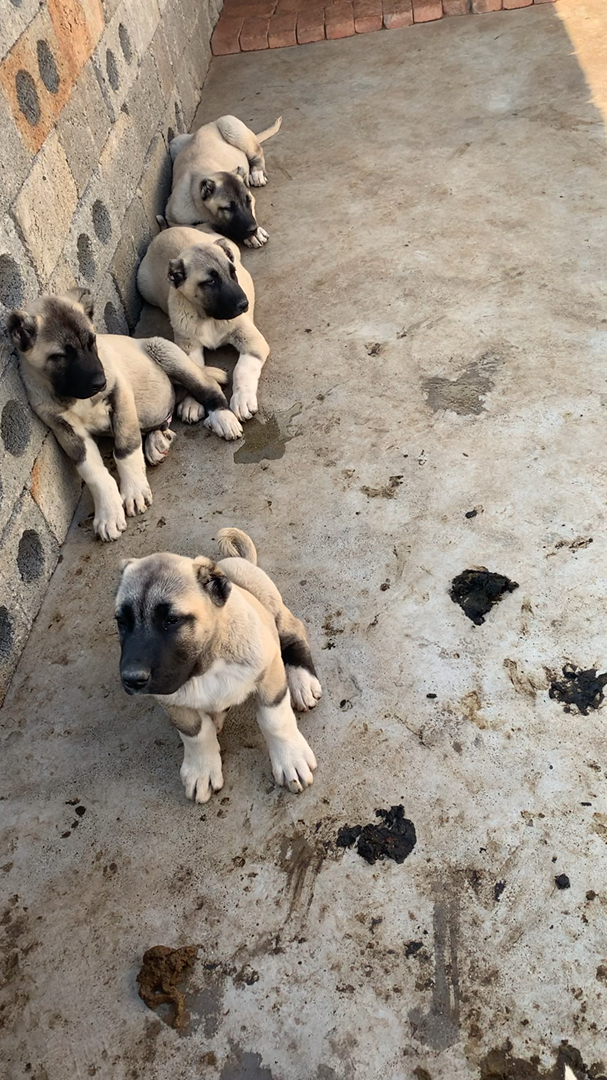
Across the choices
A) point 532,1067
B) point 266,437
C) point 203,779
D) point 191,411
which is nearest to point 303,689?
point 203,779

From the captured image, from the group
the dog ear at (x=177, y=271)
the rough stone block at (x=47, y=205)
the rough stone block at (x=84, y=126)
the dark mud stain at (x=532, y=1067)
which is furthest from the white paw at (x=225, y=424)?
the dark mud stain at (x=532, y=1067)

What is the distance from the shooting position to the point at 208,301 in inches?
192

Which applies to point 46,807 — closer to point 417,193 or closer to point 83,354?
point 83,354

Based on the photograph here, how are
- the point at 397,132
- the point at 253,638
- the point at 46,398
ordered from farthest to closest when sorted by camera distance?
the point at 397,132
the point at 46,398
the point at 253,638

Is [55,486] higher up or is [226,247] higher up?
[226,247]

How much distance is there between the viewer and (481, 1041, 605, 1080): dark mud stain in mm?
2398

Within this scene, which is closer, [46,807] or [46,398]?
[46,807]

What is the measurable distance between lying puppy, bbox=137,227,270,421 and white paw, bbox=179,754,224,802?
84.5 inches

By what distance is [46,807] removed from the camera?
326cm

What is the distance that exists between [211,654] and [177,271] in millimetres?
2781

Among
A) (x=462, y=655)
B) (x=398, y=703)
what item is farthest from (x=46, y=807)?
(x=462, y=655)

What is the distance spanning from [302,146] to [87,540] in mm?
4260

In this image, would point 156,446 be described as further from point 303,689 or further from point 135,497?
point 303,689

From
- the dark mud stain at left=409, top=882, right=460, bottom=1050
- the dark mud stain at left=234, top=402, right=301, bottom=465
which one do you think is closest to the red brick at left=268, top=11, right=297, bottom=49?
the dark mud stain at left=234, top=402, right=301, bottom=465
